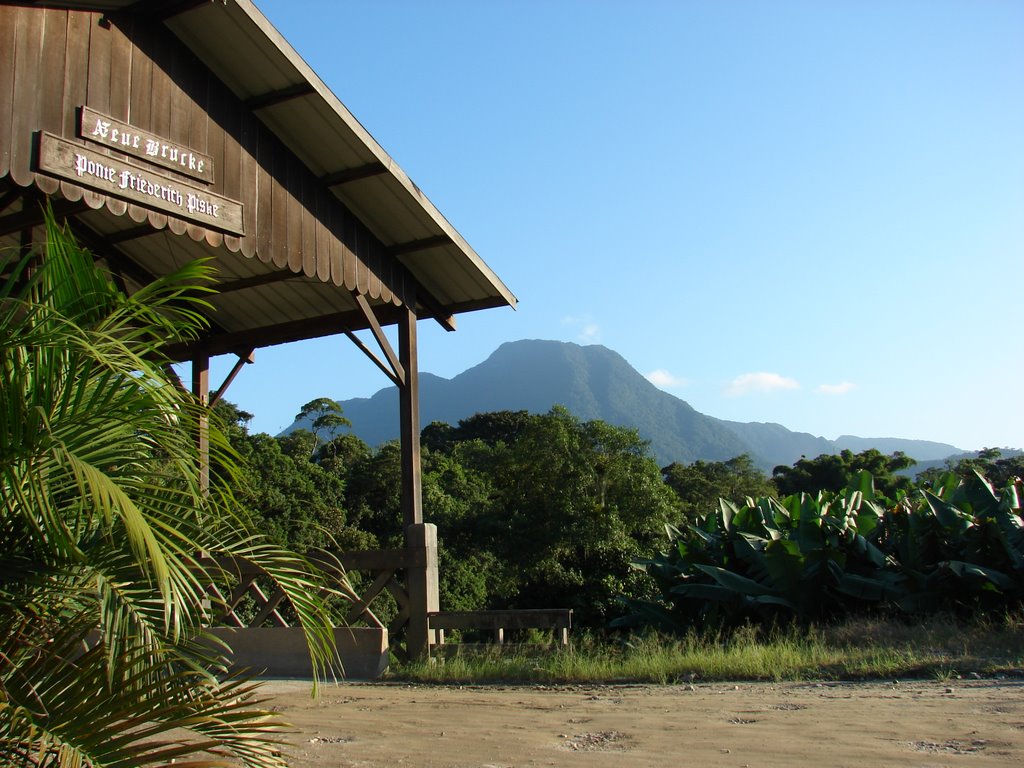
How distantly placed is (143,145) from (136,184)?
0.39 metres

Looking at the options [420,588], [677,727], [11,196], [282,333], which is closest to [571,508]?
[282,333]

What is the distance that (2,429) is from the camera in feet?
9.87

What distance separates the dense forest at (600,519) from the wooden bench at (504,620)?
6.03ft

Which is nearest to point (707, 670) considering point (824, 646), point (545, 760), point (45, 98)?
point (824, 646)

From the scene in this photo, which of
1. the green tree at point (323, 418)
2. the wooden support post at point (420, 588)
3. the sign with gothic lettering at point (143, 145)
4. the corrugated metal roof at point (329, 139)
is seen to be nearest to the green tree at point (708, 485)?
the green tree at point (323, 418)

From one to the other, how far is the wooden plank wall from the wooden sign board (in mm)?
76

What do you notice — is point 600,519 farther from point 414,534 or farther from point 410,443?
point 414,534

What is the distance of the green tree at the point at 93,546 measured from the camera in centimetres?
279

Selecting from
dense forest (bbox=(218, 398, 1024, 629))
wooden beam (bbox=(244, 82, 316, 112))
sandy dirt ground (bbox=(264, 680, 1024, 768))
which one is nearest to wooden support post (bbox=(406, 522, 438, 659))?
dense forest (bbox=(218, 398, 1024, 629))

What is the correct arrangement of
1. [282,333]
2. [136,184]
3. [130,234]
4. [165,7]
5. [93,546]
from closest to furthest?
[93,546] < [136,184] < [165,7] < [130,234] < [282,333]

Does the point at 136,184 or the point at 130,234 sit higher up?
the point at 130,234

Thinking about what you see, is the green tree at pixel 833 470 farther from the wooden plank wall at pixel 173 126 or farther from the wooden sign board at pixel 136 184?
the wooden sign board at pixel 136 184

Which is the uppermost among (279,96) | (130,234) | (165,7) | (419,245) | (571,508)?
(165,7)

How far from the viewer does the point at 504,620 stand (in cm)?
988
